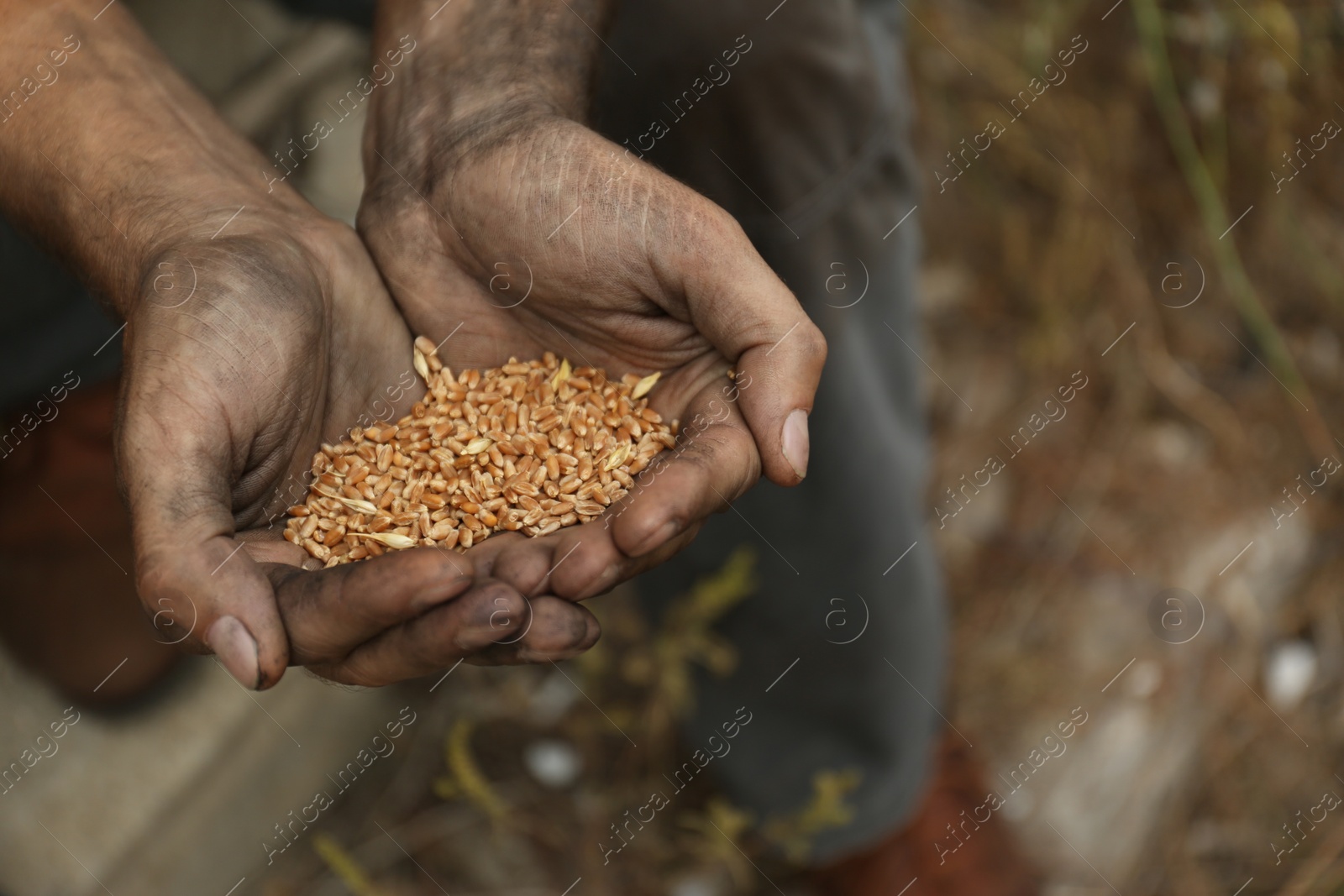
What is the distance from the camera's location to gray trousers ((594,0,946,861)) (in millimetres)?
1611

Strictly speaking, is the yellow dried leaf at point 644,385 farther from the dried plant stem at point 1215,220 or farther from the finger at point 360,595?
the dried plant stem at point 1215,220

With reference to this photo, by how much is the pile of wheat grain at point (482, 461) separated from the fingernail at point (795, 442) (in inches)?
8.4

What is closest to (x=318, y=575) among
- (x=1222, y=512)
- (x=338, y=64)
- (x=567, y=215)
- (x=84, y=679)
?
(x=567, y=215)

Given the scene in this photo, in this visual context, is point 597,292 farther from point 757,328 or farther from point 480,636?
point 480,636

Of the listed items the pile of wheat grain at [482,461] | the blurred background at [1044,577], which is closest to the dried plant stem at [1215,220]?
the blurred background at [1044,577]

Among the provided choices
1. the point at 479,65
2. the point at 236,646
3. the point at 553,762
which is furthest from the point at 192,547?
the point at 553,762

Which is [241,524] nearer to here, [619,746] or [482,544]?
[482,544]

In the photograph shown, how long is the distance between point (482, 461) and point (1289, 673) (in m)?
2.24

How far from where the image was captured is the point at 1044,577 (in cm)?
265

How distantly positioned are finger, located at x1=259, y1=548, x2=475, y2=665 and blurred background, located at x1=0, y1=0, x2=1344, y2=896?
0.97 m

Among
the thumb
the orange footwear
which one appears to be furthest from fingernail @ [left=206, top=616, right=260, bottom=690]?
the orange footwear

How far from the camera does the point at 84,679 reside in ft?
Result: 6.88

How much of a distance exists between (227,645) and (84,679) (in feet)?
4.60

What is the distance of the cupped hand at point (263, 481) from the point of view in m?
1.01
